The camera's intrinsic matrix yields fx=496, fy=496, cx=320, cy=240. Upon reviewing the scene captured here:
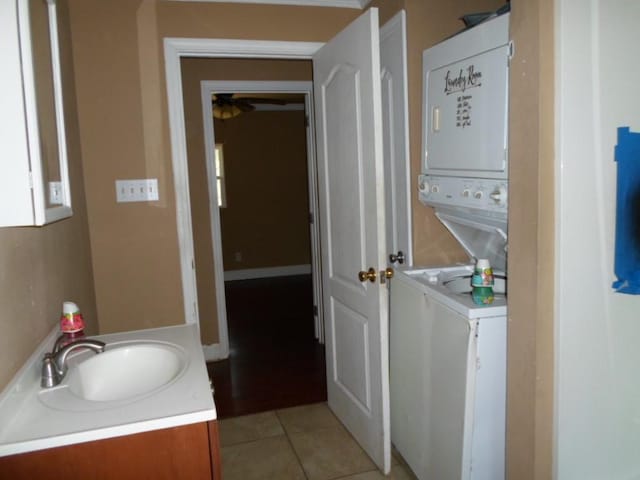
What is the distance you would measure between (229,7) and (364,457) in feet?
7.42

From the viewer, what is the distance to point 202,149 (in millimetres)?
3518

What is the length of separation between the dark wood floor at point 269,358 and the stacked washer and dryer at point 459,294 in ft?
3.28

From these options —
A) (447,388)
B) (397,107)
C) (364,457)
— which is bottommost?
(364,457)

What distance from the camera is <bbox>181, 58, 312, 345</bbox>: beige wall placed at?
3.49 metres

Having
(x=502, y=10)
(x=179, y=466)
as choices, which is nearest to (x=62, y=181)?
(x=179, y=466)

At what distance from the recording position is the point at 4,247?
121 cm

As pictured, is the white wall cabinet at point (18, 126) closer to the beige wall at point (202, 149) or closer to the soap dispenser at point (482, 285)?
the soap dispenser at point (482, 285)

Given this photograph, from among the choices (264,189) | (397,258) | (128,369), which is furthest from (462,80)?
(264,189)

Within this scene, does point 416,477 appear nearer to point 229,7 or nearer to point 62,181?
point 62,181

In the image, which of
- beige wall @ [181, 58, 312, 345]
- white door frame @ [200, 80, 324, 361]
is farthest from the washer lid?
beige wall @ [181, 58, 312, 345]

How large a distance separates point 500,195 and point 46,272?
146cm

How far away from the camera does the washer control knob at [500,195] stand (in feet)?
5.13

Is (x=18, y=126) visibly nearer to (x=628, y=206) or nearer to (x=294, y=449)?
(x=628, y=206)

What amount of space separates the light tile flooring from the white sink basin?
0.90 metres
